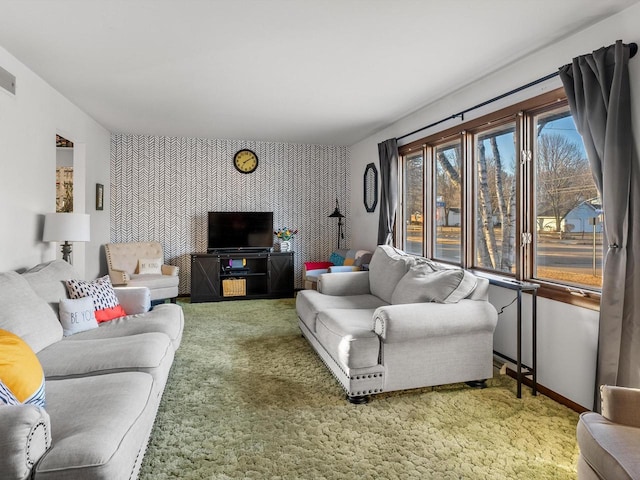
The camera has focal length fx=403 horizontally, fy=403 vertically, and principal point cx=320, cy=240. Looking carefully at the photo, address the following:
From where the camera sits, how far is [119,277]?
5.38 metres

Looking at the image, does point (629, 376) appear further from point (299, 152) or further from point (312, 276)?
point (299, 152)

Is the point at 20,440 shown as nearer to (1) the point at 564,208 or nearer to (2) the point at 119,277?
(1) the point at 564,208

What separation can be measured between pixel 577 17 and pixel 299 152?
15.9 ft

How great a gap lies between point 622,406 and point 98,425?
82.9 inches

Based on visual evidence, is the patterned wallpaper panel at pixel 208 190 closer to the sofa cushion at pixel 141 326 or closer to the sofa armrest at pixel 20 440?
the sofa cushion at pixel 141 326

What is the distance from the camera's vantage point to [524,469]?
2.02 metres

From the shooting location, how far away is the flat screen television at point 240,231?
6.36 meters

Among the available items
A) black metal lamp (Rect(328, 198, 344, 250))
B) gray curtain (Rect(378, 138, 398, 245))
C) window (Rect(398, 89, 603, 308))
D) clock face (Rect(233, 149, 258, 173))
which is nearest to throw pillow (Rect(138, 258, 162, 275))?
clock face (Rect(233, 149, 258, 173))

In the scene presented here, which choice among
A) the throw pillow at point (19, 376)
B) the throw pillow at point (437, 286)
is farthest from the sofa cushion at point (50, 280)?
the throw pillow at point (437, 286)

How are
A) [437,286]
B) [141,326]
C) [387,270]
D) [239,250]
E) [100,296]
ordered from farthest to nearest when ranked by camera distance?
[239,250], [387,270], [100,296], [437,286], [141,326]

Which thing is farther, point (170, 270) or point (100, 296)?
point (170, 270)

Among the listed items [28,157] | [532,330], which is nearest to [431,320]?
[532,330]

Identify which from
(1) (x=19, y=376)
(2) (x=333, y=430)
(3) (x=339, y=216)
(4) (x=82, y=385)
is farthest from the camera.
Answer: (3) (x=339, y=216)

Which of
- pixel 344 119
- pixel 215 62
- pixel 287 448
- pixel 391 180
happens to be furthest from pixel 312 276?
pixel 287 448
